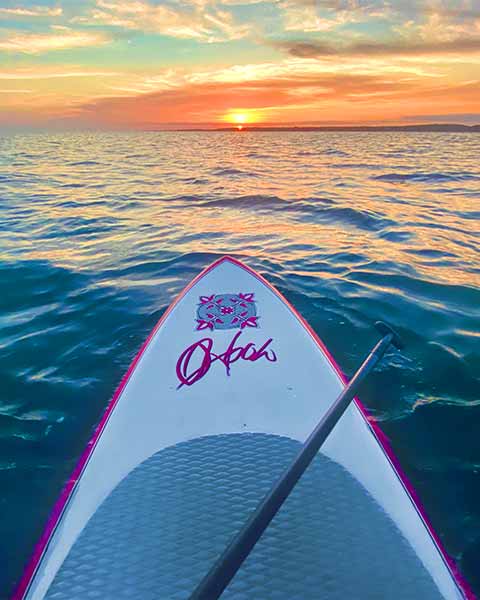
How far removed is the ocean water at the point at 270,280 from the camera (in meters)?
3.08

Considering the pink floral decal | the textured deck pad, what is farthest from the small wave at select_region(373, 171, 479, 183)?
the textured deck pad

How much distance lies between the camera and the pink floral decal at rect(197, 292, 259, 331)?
428 centimetres

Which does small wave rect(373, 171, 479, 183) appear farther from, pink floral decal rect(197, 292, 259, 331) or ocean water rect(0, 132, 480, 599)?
pink floral decal rect(197, 292, 259, 331)

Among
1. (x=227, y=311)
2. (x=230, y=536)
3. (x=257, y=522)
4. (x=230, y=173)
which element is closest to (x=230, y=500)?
(x=230, y=536)

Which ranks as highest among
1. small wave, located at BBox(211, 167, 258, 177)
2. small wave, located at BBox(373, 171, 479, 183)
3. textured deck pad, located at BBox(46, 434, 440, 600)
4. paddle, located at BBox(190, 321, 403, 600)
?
small wave, located at BBox(211, 167, 258, 177)

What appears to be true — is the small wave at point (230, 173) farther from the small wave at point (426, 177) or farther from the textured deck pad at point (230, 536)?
the textured deck pad at point (230, 536)

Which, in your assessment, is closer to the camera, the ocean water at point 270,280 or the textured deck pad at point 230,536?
the textured deck pad at point 230,536

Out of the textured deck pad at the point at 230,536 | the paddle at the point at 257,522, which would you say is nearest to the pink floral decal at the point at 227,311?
the textured deck pad at the point at 230,536

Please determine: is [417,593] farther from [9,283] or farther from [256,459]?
[9,283]

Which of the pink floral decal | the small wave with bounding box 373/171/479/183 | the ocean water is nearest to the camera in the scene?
the ocean water

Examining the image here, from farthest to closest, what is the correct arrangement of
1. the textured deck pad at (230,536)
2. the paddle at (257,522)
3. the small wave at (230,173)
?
the small wave at (230,173) → the textured deck pad at (230,536) → the paddle at (257,522)

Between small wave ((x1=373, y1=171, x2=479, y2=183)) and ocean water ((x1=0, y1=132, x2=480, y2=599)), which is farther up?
small wave ((x1=373, y1=171, x2=479, y2=183))

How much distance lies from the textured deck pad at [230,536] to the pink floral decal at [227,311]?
68.0 inches

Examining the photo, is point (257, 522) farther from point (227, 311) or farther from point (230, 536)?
point (227, 311)
